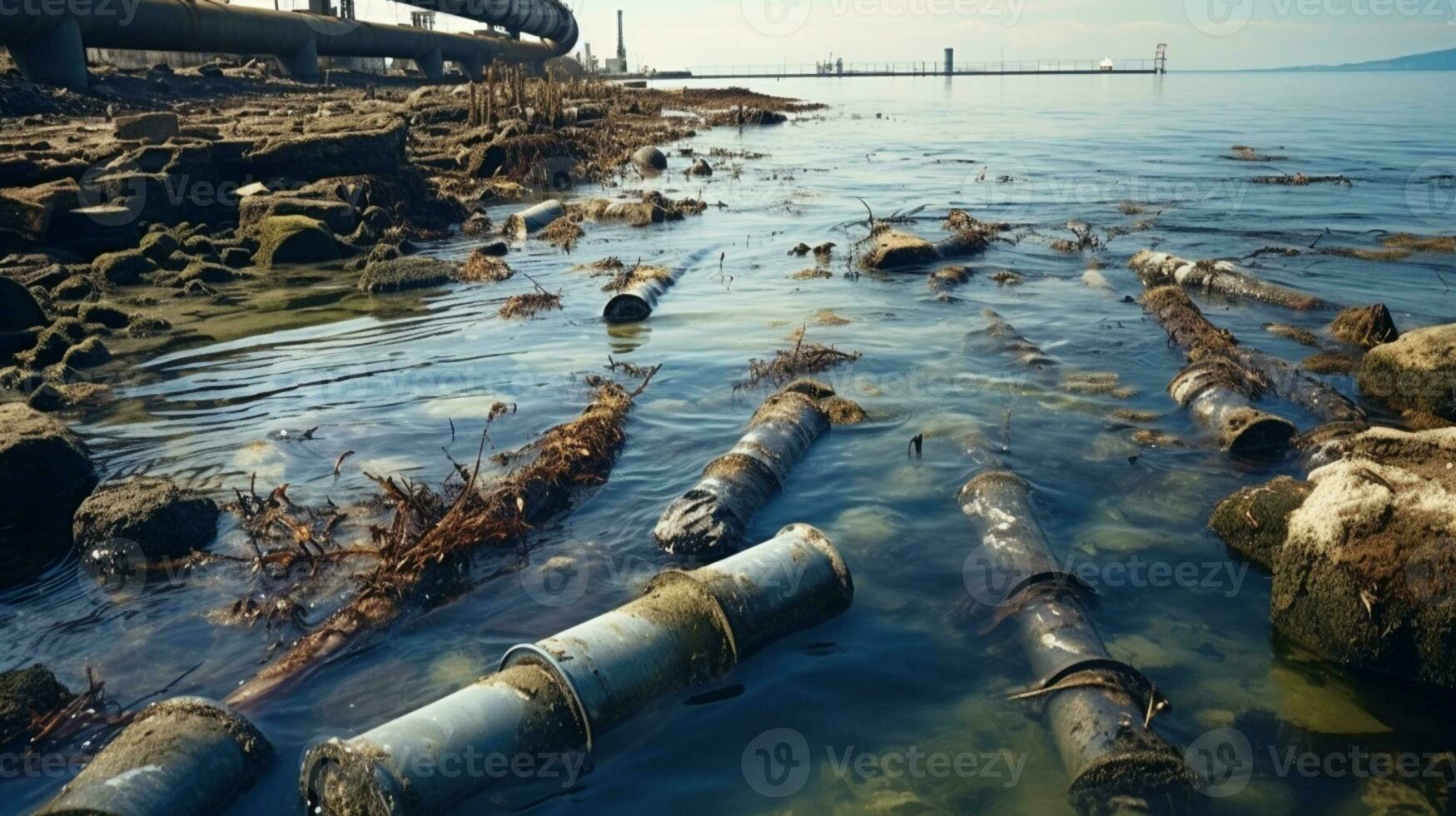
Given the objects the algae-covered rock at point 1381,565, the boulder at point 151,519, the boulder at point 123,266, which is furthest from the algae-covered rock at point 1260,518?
the boulder at point 123,266

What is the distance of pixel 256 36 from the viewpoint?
36.9 metres

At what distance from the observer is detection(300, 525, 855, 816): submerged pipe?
4062mm

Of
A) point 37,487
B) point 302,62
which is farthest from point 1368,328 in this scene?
point 302,62

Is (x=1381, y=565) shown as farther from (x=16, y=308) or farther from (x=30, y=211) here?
(x=30, y=211)

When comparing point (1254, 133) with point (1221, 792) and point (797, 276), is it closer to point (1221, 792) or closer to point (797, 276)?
point (797, 276)

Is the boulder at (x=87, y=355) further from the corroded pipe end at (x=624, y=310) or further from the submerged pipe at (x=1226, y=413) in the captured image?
the submerged pipe at (x=1226, y=413)

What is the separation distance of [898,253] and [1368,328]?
6391 mm

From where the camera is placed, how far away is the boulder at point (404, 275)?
14.0 metres

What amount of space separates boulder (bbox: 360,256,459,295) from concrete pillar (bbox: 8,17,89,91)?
1831 cm

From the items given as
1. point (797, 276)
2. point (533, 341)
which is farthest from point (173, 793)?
point (797, 276)

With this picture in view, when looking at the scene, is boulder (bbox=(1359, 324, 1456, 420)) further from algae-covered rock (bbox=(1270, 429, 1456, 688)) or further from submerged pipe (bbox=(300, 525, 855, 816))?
submerged pipe (bbox=(300, 525, 855, 816))

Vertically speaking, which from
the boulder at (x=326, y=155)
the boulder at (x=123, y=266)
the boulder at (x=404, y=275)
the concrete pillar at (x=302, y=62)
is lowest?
the boulder at (x=404, y=275)

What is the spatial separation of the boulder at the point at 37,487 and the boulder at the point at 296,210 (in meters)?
9.67

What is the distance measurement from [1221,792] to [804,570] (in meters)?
2.25
